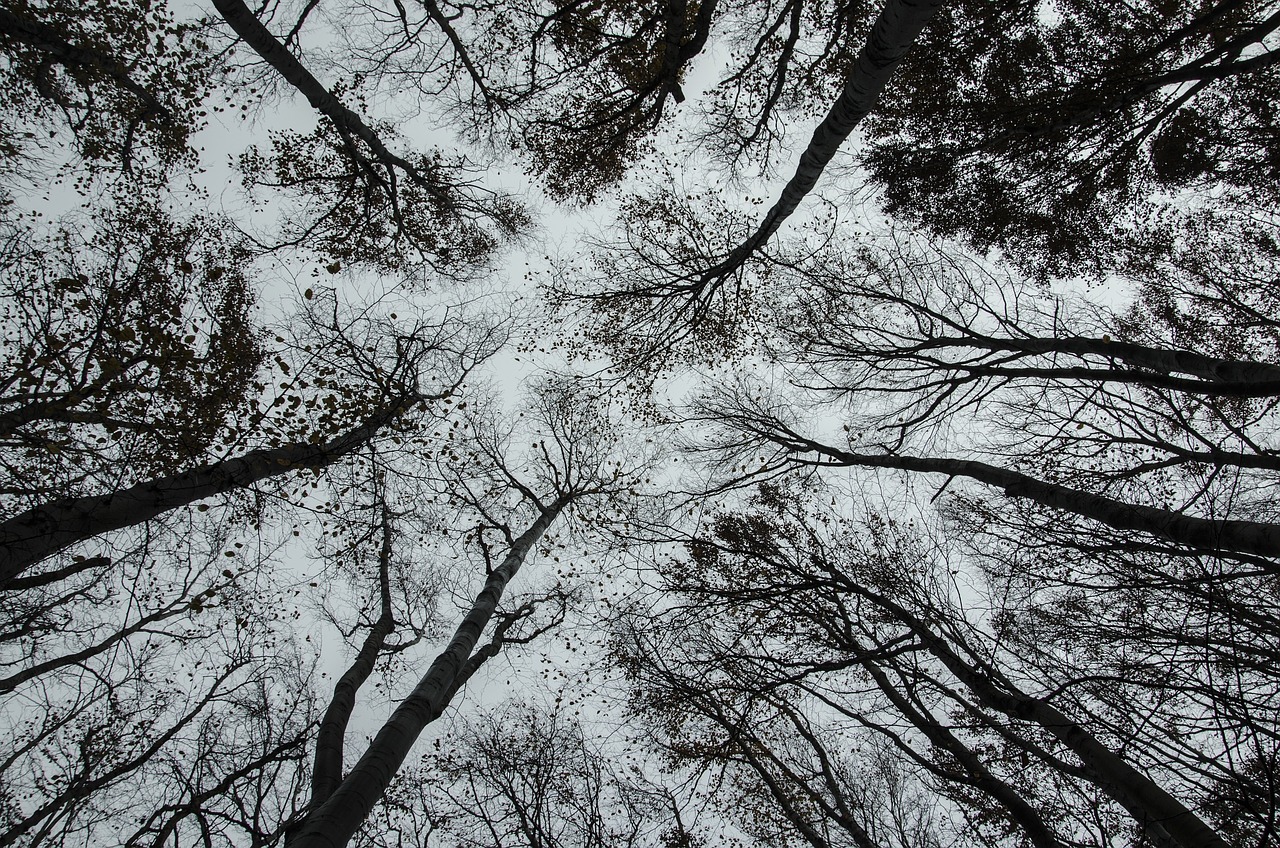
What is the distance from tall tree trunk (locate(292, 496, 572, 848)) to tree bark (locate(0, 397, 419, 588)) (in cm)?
240

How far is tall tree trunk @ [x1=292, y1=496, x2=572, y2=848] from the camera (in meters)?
3.30

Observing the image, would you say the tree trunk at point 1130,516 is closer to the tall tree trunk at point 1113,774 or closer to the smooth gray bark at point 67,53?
the tall tree trunk at point 1113,774

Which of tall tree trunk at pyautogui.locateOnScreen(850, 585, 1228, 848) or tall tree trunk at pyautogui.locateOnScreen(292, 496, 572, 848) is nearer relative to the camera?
tall tree trunk at pyautogui.locateOnScreen(850, 585, 1228, 848)

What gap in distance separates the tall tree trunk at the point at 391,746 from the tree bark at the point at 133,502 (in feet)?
7.89

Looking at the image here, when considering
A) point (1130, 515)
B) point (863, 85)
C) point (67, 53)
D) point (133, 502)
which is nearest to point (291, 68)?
point (67, 53)

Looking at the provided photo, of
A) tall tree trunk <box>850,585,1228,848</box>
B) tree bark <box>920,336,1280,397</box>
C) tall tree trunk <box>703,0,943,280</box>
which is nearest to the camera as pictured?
tall tree trunk <box>850,585,1228,848</box>

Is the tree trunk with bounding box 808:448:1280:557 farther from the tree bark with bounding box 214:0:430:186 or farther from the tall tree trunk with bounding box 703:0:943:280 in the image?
the tree bark with bounding box 214:0:430:186

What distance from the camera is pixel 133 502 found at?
3.78m

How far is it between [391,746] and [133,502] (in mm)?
2761

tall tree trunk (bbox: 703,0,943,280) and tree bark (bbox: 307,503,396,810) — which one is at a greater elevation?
tall tree trunk (bbox: 703,0,943,280)

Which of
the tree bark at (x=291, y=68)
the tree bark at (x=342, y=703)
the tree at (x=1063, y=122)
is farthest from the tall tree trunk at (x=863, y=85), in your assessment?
the tree bark at (x=342, y=703)

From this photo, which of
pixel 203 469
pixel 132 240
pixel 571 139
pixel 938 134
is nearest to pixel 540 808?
pixel 203 469

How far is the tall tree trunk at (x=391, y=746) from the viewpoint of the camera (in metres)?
3.30

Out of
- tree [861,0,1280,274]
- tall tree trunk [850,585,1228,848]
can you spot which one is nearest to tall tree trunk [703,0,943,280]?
tree [861,0,1280,274]
